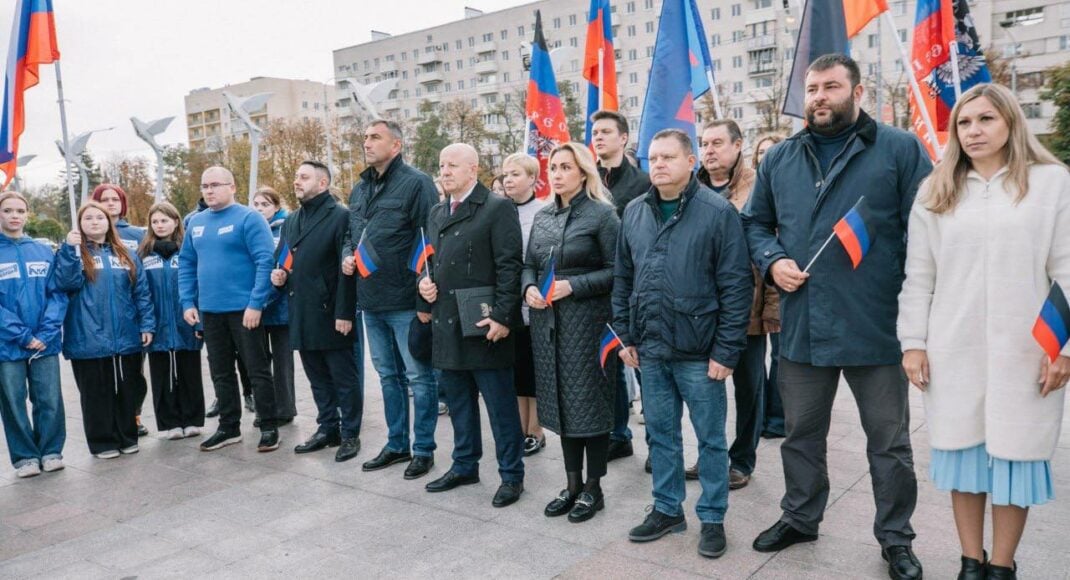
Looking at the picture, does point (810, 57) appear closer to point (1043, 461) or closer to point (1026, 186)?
point (1026, 186)

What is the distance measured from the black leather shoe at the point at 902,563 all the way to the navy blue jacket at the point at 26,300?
591 centimetres

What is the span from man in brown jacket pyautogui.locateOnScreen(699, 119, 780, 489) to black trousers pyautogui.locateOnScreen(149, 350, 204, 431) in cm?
463

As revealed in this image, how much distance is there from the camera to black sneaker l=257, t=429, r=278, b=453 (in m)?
6.36

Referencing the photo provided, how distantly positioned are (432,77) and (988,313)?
276 feet

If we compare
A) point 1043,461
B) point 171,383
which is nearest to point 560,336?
point 1043,461

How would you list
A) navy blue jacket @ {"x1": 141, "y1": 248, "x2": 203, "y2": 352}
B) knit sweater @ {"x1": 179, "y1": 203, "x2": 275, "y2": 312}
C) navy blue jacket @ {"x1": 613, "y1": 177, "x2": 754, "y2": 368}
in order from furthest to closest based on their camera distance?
navy blue jacket @ {"x1": 141, "y1": 248, "x2": 203, "y2": 352}
knit sweater @ {"x1": 179, "y1": 203, "x2": 275, "y2": 312}
navy blue jacket @ {"x1": 613, "y1": 177, "x2": 754, "y2": 368}

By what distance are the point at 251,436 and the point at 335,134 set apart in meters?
45.9

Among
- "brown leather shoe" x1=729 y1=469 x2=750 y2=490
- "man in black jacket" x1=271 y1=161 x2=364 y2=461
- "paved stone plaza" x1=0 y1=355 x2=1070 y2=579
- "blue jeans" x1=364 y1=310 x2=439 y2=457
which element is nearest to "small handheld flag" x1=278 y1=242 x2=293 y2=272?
"man in black jacket" x1=271 y1=161 x2=364 y2=461

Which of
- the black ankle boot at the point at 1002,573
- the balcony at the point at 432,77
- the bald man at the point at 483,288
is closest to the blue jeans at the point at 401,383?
the bald man at the point at 483,288

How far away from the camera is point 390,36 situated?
3450 inches

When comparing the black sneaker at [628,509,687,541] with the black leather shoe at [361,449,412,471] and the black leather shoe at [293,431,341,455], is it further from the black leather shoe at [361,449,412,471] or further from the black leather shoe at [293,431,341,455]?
the black leather shoe at [293,431,341,455]

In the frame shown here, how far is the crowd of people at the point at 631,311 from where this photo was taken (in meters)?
3.19

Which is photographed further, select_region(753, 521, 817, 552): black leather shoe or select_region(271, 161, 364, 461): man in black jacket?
select_region(271, 161, 364, 461): man in black jacket

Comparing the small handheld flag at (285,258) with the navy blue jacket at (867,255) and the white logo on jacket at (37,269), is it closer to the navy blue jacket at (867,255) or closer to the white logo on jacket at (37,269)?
the white logo on jacket at (37,269)
